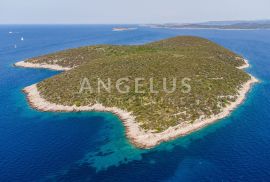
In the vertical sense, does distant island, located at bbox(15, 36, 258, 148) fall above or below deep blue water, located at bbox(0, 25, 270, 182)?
above

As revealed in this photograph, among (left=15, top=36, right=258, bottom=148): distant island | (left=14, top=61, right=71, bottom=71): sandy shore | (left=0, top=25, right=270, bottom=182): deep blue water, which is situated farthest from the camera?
(left=14, top=61, right=71, bottom=71): sandy shore

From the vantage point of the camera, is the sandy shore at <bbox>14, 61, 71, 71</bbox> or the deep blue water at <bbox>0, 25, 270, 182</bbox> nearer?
the deep blue water at <bbox>0, 25, 270, 182</bbox>

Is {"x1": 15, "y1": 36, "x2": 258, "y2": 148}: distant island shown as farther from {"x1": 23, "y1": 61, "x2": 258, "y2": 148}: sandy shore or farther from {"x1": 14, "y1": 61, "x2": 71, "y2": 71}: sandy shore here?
{"x1": 14, "y1": 61, "x2": 71, "y2": 71}: sandy shore

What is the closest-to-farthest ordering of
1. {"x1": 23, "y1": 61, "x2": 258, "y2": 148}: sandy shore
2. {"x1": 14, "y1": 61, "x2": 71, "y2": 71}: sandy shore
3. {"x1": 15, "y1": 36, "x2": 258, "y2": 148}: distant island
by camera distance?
{"x1": 23, "y1": 61, "x2": 258, "y2": 148}: sandy shore < {"x1": 15, "y1": 36, "x2": 258, "y2": 148}: distant island < {"x1": 14, "y1": 61, "x2": 71, "y2": 71}: sandy shore

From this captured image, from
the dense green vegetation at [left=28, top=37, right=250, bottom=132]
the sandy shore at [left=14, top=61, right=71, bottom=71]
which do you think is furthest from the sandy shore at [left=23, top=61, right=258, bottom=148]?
the sandy shore at [left=14, top=61, right=71, bottom=71]

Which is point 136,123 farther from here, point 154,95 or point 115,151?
point 154,95

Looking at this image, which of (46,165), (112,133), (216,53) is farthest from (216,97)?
(216,53)

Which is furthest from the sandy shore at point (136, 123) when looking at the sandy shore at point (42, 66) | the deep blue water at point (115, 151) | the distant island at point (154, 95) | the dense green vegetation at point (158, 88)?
the sandy shore at point (42, 66)

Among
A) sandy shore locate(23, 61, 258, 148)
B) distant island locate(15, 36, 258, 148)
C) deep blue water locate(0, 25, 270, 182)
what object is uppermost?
distant island locate(15, 36, 258, 148)

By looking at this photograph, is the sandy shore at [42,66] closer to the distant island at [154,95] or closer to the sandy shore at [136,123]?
the distant island at [154,95]
